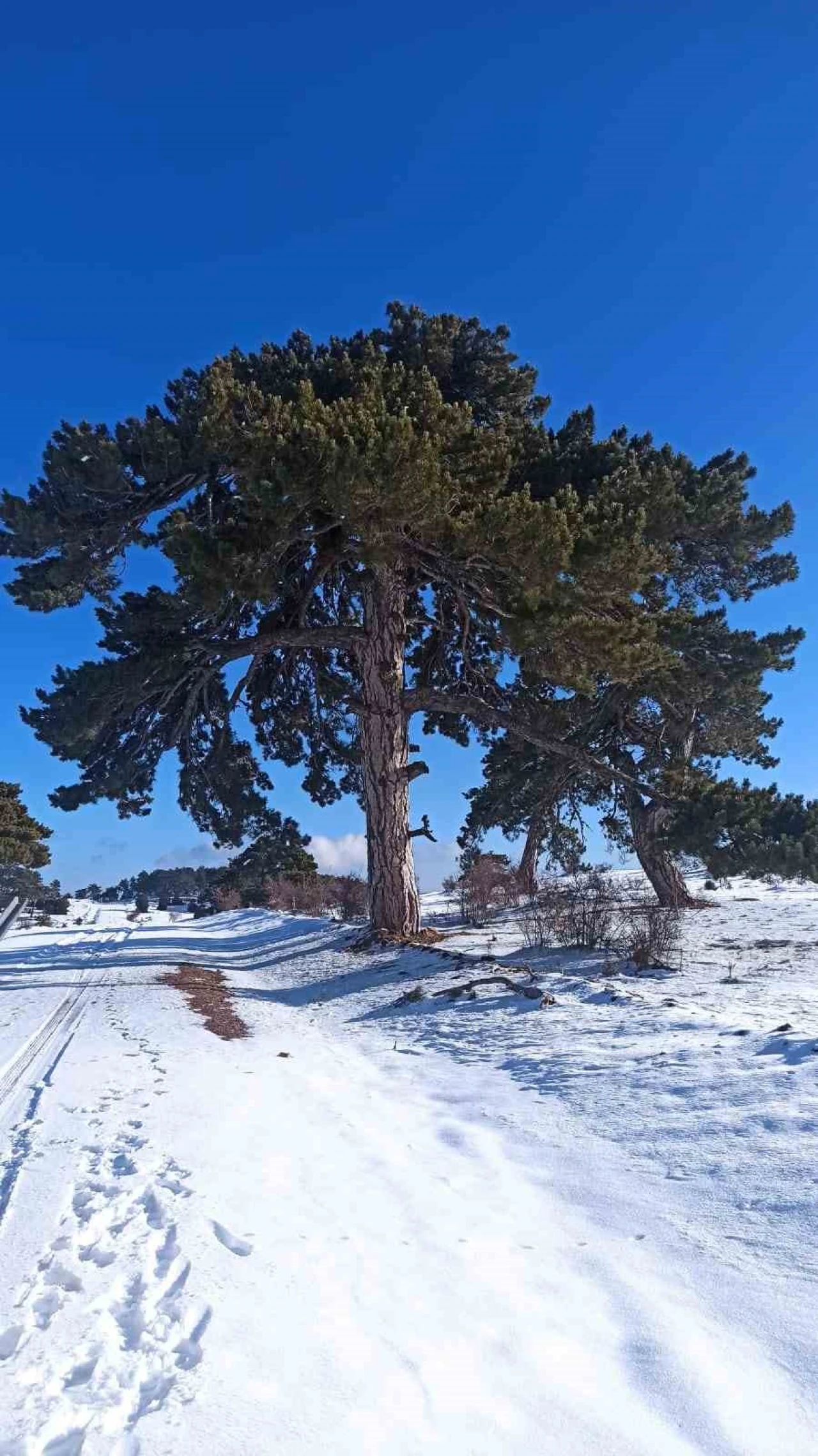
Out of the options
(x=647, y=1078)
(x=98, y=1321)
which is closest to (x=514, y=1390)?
(x=98, y=1321)

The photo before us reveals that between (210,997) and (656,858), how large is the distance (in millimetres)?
9941

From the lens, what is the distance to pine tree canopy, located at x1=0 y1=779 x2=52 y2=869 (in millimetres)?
37531

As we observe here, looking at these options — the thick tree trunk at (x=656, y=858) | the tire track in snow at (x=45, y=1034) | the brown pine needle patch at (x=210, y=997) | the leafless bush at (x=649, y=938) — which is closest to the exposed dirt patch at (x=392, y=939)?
the brown pine needle patch at (x=210, y=997)

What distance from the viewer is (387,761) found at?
47.3 ft

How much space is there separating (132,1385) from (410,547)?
11.8 metres

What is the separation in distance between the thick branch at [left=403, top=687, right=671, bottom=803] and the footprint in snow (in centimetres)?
1090

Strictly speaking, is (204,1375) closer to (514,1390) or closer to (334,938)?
(514,1390)

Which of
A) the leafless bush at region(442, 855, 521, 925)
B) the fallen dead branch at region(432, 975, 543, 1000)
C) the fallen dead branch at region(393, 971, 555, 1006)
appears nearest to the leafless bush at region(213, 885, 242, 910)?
the leafless bush at region(442, 855, 521, 925)

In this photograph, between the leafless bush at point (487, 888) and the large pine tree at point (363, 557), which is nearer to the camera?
the large pine tree at point (363, 557)

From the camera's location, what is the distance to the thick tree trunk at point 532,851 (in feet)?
61.3

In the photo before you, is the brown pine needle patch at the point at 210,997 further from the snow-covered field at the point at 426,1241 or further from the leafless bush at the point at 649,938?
the leafless bush at the point at 649,938

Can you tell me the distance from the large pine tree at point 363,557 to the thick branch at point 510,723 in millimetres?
52

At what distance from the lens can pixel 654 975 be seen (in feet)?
28.7

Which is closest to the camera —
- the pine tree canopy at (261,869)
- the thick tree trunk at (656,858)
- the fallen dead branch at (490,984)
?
the fallen dead branch at (490,984)
